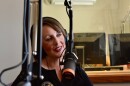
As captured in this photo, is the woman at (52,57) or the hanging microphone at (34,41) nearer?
the hanging microphone at (34,41)

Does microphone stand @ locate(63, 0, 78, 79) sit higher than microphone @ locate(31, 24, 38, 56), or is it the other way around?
microphone @ locate(31, 24, 38, 56)

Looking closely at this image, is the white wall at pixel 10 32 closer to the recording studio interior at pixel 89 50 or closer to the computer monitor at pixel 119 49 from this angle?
the recording studio interior at pixel 89 50

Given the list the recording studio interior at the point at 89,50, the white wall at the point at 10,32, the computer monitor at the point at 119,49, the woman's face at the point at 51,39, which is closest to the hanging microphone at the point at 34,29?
the woman's face at the point at 51,39

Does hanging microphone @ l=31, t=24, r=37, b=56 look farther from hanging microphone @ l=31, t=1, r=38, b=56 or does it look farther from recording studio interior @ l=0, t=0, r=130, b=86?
recording studio interior @ l=0, t=0, r=130, b=86

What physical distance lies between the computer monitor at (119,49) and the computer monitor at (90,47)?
6.3 inches

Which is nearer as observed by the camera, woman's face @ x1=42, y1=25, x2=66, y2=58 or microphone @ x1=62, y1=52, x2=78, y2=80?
microphone @ x1=62, y1=52, x2=78, y2=80

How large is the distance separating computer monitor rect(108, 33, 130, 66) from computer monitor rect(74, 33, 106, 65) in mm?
161

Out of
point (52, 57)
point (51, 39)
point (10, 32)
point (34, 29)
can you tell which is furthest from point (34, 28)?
point (10, 32)

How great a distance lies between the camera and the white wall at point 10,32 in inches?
67.7

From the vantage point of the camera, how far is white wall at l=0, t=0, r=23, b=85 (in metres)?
1.72

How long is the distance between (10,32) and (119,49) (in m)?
0.87

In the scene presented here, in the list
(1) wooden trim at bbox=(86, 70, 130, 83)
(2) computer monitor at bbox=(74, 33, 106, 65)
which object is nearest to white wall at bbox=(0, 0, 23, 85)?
(2) computer monitor at bbox=(74, 33, 106, 65)

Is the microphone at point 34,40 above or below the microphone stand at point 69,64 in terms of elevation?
above

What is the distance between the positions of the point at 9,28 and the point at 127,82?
3.00 ft
